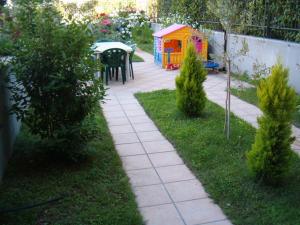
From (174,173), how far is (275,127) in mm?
1260

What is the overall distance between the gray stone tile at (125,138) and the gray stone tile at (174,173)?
3.29 ft

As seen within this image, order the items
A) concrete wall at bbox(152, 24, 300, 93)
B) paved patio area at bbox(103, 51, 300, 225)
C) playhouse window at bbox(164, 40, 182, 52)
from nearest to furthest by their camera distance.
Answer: paved patio area at bbox(103, 51, 300, 225) → concrete wall at bbox(152, 24, 300, 93) → playhouse window at bbox(164, 40, 182, 52)

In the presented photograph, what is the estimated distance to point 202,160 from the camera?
425 centimetres

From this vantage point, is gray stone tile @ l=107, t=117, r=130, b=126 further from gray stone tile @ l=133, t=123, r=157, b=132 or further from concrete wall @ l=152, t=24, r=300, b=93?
concrete wall @ l=152, t=24, r=300, b=93

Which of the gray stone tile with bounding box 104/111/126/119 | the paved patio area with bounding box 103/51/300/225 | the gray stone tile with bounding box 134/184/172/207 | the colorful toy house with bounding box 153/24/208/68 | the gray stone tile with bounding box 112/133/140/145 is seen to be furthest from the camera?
the colorful toy house with bounding box 153/24/208/68

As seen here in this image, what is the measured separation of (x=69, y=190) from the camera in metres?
3.57

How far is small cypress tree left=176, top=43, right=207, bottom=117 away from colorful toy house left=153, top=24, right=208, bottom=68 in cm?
444

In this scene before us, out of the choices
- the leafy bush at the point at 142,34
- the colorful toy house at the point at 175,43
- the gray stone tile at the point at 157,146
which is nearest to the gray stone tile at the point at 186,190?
the gray stone tile at the point at 157,146

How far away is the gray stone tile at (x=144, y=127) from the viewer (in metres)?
5.51

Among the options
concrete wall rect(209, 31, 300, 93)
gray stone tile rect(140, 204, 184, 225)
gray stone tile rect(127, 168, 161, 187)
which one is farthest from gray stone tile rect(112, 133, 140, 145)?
concrete wall rect(209, 31, 300, 93)

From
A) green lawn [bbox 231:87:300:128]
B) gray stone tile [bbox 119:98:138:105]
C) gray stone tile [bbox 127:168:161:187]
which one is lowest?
gray stone tile [bbox 127:168:161:187]

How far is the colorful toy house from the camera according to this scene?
1040 cm

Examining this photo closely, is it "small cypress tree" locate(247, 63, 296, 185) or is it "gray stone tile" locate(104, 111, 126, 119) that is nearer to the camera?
"small cypress tree" locate(247, 63, 296, 185)

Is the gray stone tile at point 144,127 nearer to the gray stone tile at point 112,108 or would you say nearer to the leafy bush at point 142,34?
the gray stone tile at point 112,108
